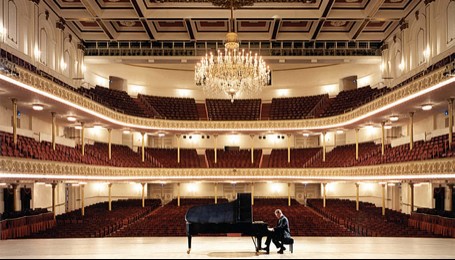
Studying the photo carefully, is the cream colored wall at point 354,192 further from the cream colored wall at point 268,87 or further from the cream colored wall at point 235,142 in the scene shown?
the cream colored wall at point 268,87

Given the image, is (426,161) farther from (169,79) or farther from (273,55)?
(169,79)

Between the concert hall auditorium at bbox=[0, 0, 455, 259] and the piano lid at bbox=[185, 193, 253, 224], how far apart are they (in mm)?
27

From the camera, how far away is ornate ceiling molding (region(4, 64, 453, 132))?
16.3 meters

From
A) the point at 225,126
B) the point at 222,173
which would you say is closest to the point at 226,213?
the point at 222,173

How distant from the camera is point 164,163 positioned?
96.8 feet

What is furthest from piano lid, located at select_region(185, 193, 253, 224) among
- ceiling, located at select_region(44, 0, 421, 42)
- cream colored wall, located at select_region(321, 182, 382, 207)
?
cream colored wall, located at select_region(321, 182, 382, 207)

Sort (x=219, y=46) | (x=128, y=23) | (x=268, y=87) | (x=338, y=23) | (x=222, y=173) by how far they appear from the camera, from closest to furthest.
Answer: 1. (x=128, y=23)
2. (x=338, y=23)
3. (x=222, y=173)
4. (x=219, y=46)
5. (x=268, y=87)

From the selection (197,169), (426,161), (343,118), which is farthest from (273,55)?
(426,161)

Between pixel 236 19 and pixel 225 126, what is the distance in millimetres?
7753

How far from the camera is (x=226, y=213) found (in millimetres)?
10367

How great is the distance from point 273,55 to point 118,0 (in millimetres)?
9777

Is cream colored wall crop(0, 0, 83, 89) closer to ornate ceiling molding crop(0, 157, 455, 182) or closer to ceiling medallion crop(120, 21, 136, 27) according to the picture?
ceiling medallion crop(120, 21, 136, 27)

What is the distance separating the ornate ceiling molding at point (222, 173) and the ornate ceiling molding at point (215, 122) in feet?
8.78

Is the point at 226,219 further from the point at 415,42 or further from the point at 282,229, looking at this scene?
the point at 415,42
